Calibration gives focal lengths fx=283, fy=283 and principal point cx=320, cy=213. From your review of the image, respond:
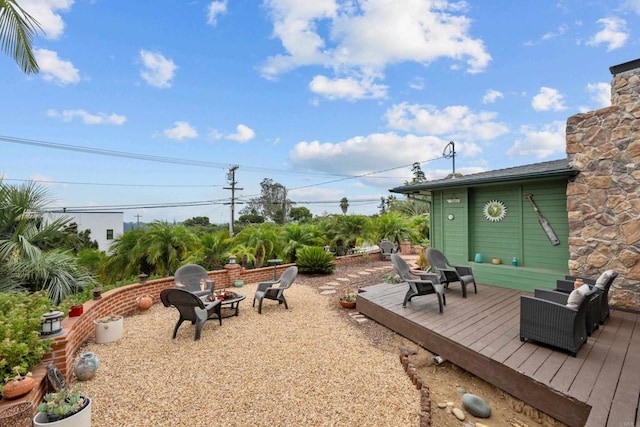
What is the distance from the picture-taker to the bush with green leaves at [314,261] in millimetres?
8508

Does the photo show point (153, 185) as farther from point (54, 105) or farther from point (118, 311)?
point (118, 311)

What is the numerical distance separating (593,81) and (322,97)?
8715 mm

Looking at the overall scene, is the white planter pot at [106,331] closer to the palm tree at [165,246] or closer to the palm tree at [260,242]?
the palm tree at [165,246]

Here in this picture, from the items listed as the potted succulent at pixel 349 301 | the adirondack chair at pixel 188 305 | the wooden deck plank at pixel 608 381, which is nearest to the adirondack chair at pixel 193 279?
the adirondack chair at pixel 188 305

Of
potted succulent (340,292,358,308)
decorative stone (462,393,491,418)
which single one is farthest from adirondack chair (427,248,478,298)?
decorative stone (462,393,491,418)

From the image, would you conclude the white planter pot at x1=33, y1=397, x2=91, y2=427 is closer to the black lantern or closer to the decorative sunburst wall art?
the black lantern

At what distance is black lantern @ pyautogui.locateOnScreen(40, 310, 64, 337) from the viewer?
9.40 ft

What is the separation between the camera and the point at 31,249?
3898 mm

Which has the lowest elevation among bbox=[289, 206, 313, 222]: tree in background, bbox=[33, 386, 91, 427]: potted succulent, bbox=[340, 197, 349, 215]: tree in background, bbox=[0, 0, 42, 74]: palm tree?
bbox=[33, 386, 91, 427]: potted succulent

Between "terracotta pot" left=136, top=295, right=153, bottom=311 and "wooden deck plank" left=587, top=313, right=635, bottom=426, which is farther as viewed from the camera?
"terracotta pot" left=136, top=295, right=153, bottom=311

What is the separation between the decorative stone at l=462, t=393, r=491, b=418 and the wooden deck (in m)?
0.30

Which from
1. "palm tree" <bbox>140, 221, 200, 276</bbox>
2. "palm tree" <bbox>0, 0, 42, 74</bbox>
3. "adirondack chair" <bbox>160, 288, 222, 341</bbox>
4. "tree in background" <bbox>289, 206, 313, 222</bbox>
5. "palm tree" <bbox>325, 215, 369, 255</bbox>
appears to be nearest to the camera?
"palm tree" <bbox>0, 0, 42, 74</bbox>

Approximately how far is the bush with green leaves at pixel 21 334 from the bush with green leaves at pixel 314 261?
5985mm

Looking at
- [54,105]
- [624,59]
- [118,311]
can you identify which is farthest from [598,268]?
[54,105]
